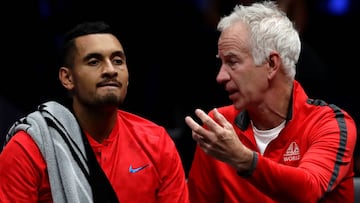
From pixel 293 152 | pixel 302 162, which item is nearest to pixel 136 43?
pixel 293 152

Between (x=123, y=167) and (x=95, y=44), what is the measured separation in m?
0.52

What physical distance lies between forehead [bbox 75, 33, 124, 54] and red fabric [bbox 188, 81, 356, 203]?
567 mm

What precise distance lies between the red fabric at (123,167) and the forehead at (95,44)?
1.07 feet

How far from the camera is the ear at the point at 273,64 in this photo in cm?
418

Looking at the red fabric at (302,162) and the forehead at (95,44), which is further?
the forehead at (95,44)

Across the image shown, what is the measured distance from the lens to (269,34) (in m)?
4.17

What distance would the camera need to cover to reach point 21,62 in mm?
5887

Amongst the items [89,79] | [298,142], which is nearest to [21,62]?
[89,79]

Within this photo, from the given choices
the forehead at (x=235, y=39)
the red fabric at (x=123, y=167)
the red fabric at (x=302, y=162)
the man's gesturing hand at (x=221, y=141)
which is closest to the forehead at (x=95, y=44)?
the red fabric at (x=123, y=167)

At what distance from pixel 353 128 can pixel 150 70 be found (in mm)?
2012

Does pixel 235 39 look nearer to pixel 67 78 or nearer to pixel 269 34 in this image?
pixel 269 34

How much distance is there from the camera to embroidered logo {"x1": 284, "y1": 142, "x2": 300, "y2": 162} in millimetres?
4168

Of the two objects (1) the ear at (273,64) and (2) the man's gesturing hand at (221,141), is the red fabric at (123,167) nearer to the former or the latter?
(1) the ear at (273,64)

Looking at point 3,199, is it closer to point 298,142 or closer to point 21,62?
point 298,142
